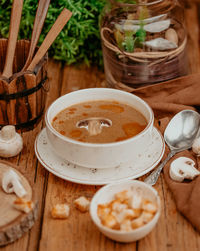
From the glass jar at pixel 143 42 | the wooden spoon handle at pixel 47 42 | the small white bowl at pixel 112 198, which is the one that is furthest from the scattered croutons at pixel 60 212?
the glass jar at pixel 143 42

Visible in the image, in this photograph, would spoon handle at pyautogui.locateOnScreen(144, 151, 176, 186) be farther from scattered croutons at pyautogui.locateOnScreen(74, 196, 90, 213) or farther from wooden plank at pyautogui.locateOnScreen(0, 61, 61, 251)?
wooden plank at pyautogui.locateOnScreen(0, 61, 61, 251)

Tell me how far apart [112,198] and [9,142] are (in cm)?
49

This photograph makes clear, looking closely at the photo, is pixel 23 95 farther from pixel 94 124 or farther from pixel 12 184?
pixel 12 184

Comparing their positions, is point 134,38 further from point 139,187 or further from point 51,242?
point 51,242

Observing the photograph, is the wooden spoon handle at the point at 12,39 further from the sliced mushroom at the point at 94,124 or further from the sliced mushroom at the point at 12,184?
the sliced mushroom at the point at 12,184

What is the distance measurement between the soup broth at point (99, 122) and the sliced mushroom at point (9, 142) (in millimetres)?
163

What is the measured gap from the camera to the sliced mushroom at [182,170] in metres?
1.50

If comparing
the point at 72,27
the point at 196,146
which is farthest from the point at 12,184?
the point at 72,27

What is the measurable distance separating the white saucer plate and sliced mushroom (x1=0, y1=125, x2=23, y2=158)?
8cm

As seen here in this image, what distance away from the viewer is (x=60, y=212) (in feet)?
4.48

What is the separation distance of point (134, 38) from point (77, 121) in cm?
54

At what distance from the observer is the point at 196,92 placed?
1.89m

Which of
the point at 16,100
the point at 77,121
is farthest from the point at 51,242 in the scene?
the point at 16,100

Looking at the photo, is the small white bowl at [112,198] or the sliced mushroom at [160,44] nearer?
the small white bowl at [112,198]
